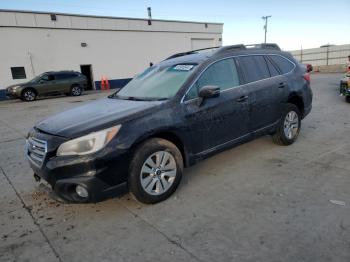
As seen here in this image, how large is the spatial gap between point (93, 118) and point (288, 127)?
3.58 metres

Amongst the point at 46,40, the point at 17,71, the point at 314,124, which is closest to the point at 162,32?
the point at 46,40

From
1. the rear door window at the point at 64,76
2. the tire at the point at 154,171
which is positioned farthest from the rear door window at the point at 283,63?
the rear door window at the point at 64,76

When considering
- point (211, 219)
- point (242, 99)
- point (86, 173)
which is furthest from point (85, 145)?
point (242, 99)

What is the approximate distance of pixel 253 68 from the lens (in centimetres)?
509

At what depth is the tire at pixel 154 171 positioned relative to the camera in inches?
139

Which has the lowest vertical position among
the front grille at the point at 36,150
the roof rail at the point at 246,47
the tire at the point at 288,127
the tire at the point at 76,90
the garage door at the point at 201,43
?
the tire at the point at 76,90

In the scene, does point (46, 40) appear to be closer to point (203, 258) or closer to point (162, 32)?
point (162, 32)

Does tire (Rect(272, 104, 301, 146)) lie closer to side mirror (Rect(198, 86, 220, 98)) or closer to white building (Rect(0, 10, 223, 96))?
side mirror (Rect(198, 86, 220, 98))

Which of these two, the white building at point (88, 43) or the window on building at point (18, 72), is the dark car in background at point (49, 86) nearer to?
the window on building at point (18, 72)

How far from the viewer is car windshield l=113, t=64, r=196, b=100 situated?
4.25 m

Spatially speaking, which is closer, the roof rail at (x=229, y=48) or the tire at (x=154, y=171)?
the tire at (x=154, y=171)

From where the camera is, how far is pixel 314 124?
294 inches

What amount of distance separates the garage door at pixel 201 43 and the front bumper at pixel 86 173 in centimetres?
3162

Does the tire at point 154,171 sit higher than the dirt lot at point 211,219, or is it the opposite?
the tire at point 154,171
